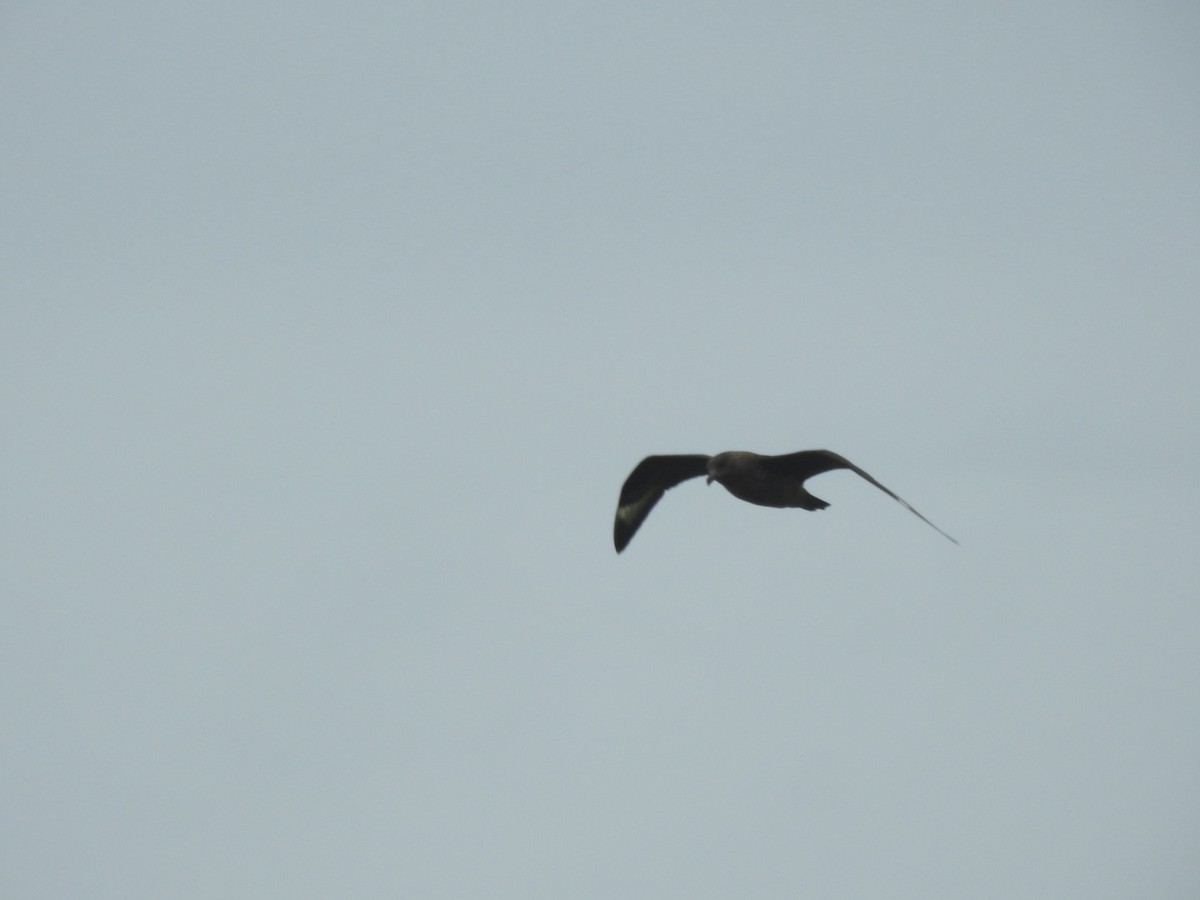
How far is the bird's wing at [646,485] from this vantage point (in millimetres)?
18094

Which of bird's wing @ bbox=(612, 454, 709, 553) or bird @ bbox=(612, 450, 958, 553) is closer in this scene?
bird @ bbox=(612, 450, 958, 553)

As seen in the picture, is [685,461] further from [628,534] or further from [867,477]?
[867,477]

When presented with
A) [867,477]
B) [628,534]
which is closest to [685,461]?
[628,534]

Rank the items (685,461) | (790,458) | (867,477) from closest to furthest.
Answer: (867,477)
(790,458)
(685,461)

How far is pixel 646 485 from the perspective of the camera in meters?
18.5

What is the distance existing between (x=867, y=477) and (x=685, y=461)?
417cm

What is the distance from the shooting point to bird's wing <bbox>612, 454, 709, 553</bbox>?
1809cm

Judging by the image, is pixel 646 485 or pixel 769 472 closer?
pixel 769 472

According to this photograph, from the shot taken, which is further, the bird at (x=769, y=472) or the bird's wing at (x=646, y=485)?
the bird's wing at (x=646, y=485)

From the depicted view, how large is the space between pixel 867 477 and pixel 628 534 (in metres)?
4.96

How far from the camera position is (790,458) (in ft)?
53.2

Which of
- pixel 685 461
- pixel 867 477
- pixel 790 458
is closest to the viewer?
pixel 867 477

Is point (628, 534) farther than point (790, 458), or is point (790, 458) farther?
point (628, 534)
